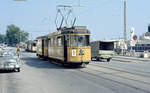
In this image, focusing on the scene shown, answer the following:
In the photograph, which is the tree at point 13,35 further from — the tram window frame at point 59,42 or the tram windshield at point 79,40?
the tram windshield at point 79,40

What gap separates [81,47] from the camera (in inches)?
824

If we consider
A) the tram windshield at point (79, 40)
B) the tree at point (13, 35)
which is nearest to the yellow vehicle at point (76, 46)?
the tram windshield at point (79, 40)

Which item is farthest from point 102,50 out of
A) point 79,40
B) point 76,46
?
point 76,46

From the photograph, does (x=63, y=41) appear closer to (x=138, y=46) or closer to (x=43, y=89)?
(x=43, y=89)

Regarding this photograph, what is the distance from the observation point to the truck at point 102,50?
31984 millimetres

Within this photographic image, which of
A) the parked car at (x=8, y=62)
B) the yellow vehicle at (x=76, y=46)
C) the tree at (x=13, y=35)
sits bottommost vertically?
the parked car at (x=8, y=62)

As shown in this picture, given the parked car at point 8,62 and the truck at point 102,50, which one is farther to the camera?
the truck at point 102,50

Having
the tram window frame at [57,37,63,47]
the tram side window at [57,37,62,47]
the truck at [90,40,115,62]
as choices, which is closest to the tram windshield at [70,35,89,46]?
the tram window frame at [57,37,63,47]

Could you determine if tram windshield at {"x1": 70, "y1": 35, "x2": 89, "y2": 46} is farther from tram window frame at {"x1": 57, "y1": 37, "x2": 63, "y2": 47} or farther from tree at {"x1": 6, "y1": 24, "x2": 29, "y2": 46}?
tree at {"x1": 6, "y1": 24, "x2": 29, "y2": 46}

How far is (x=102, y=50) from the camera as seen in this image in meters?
32.3

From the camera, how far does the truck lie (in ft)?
105

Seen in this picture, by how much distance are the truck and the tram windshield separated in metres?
10.9

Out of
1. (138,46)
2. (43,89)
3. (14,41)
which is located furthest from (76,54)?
(14,41)

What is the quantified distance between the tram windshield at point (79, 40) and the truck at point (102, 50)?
429 inches
